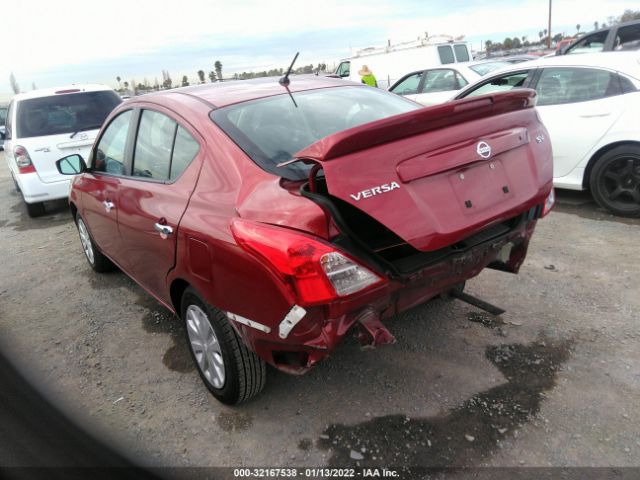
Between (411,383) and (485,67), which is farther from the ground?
(485,67)

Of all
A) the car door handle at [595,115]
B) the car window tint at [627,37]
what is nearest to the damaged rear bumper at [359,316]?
the car door handle at [595,115]

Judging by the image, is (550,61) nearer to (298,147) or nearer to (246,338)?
(298,147)

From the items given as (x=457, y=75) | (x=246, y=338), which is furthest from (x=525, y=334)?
(x=457, y=75)

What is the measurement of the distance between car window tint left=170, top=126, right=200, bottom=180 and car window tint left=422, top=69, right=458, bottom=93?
7.58m

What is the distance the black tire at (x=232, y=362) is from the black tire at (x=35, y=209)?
570 centimetres

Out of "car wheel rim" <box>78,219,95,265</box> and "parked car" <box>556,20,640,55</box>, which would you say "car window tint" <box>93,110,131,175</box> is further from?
"parked car" <box>556,20,640,55</box>

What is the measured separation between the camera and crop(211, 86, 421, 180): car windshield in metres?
2.39

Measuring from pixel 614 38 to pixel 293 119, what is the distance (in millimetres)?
7410

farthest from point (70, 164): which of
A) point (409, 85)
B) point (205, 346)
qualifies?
point (409, 85)

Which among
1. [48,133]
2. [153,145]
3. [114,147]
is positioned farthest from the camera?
[48,133]

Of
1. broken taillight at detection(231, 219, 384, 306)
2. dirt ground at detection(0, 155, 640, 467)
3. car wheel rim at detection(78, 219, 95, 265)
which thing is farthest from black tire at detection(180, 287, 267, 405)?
car wheel rim at detection(78, 219, 95, 265)

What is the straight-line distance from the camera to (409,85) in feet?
32.8

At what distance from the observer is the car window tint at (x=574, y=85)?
16.1 feet

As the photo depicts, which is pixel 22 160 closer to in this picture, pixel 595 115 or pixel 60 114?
pixel 60 114
